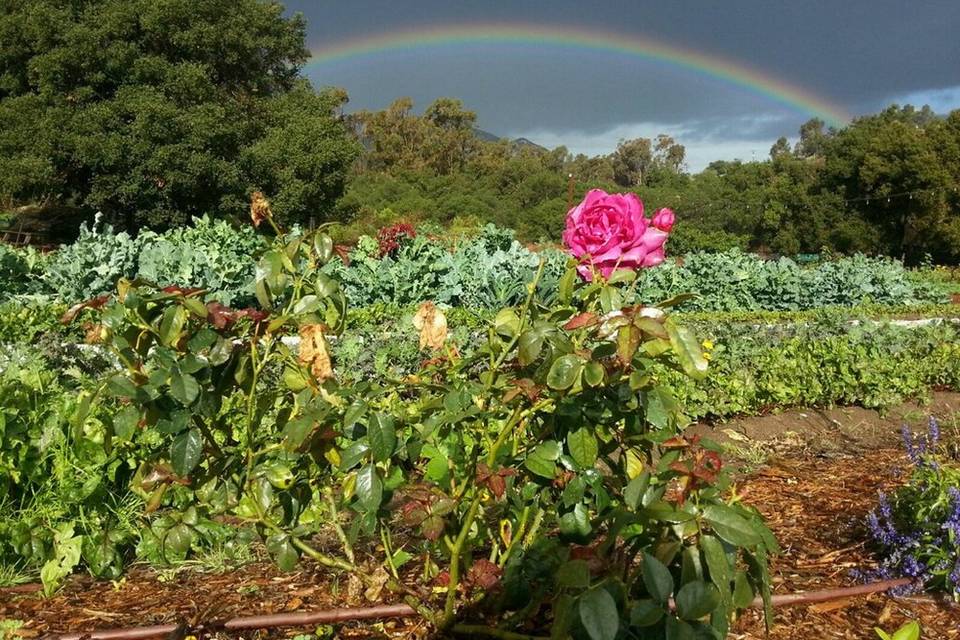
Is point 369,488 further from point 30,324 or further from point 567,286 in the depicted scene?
point 30,324

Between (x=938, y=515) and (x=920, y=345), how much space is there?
12.8 feet

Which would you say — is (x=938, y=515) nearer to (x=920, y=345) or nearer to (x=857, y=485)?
(x=857, y=485)

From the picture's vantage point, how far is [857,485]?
3.15 metres

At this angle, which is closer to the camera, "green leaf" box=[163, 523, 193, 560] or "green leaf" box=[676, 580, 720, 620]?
"green leaf" box=[676, 580, 720, 620]

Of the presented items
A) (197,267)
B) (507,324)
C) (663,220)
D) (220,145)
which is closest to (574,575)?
(507,324)

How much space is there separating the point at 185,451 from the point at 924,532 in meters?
1.95

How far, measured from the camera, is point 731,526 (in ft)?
3.85

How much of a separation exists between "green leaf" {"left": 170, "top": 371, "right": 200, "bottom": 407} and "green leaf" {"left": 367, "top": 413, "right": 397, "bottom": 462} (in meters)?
0.33

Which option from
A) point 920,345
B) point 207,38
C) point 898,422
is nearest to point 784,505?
point 898,422

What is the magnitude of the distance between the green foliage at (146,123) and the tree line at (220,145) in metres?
0.05

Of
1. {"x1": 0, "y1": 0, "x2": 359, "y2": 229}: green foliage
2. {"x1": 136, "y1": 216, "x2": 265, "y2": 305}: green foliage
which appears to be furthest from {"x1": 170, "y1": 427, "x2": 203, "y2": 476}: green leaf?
{"x1": 0, "y1": 0, "x2": 359, "y2": 229}: green foliage

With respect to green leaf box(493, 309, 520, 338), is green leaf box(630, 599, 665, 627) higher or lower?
lower

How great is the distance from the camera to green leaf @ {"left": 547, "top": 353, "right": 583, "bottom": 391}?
4.15ft

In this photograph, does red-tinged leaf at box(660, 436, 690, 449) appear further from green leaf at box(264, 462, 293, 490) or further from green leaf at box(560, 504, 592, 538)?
green leaf at box(264, 462, 293, 490)
